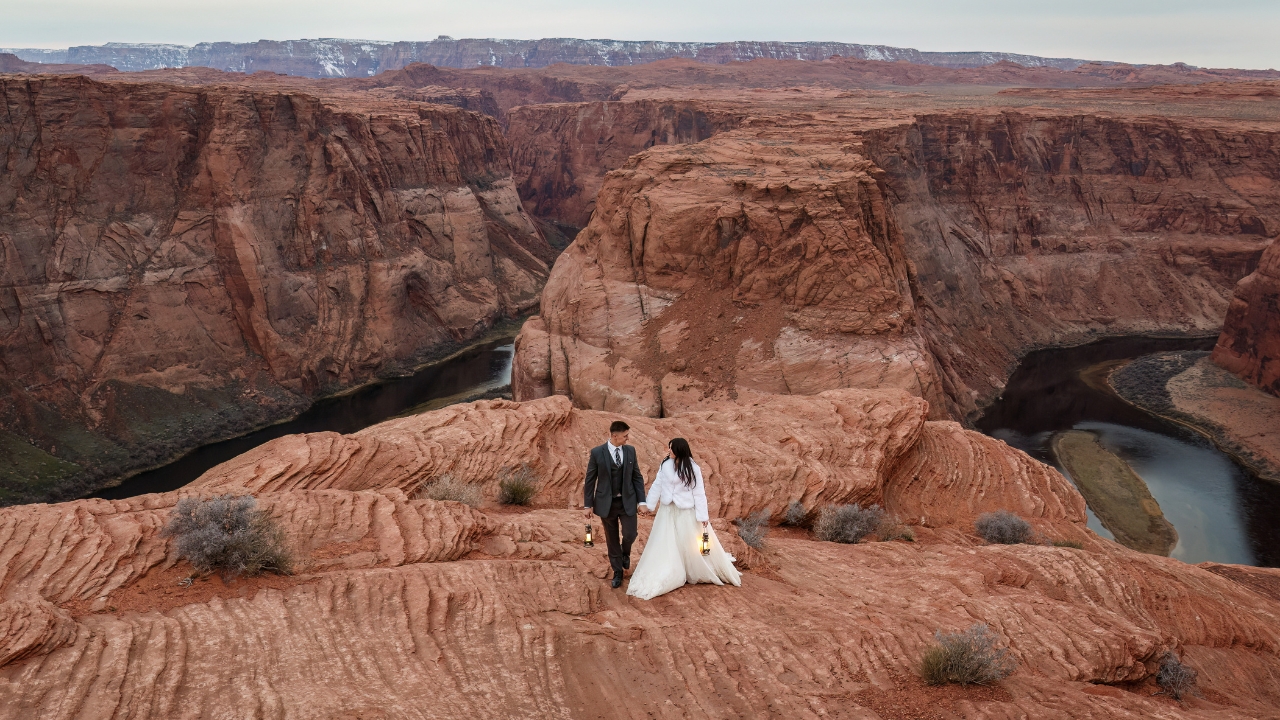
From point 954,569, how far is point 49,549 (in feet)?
34.9

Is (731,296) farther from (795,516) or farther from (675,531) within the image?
(675,531)

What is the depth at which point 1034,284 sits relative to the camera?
60719 mm

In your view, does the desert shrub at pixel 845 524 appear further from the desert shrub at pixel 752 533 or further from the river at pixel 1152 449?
the river at pixel 1152 449

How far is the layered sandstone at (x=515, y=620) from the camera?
6.73 metres

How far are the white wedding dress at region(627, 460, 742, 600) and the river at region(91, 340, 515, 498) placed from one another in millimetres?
28677

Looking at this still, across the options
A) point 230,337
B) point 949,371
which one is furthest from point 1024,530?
point 230,337

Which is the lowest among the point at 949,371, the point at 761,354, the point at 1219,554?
the point at 1219,554

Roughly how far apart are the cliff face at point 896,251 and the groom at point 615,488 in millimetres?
20443

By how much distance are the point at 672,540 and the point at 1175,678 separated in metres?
5.81

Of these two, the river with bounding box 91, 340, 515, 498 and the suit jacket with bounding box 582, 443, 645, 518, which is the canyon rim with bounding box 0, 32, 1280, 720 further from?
the river with bounding box 91, 340, 515, 498

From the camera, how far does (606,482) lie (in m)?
9.16

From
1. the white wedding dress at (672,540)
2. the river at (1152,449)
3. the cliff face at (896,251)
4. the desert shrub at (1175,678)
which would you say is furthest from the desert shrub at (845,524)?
the river at (1152,449)

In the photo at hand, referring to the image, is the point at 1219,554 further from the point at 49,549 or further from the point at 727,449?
the point at 49,549

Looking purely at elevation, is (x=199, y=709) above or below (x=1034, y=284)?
above
